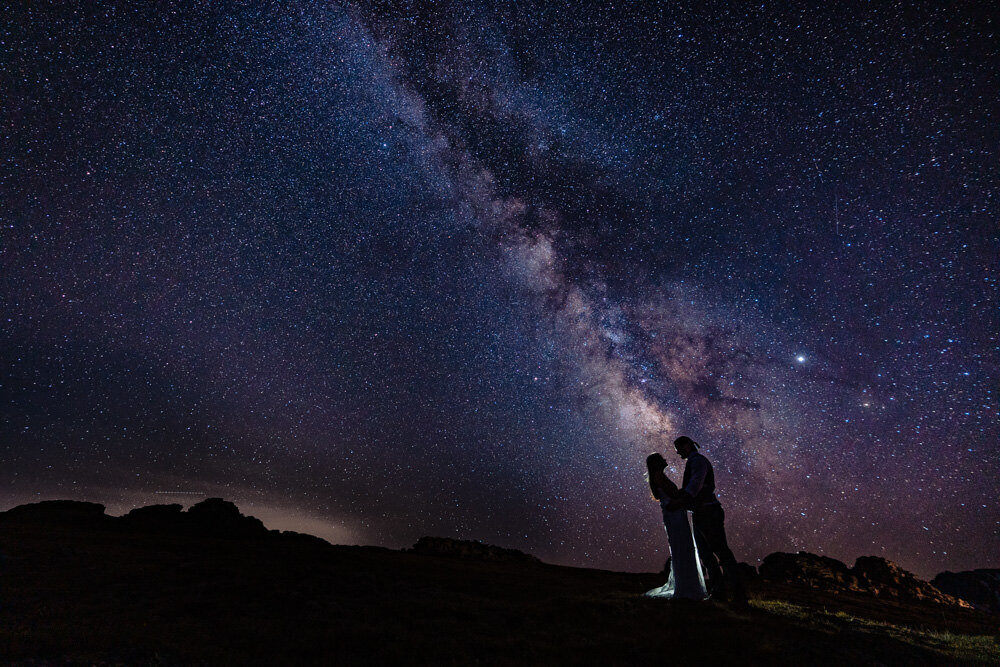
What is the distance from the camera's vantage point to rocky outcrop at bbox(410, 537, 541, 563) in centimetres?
2690

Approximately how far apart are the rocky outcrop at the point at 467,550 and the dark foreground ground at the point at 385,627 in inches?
697

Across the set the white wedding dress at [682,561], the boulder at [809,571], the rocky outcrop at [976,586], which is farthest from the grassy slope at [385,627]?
the rocky outcrop at [976,586]

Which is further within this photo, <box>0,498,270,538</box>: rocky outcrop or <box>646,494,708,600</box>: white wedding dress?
<box>0,498,270,538</box>: rocky outcrop

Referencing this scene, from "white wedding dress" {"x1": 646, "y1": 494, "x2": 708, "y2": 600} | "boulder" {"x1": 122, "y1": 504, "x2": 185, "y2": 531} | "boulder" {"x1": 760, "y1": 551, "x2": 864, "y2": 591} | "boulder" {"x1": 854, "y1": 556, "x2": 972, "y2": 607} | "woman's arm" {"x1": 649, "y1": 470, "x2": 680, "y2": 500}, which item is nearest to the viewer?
"white wedding dress" {"x1": 646, "y1": 494, "x2": 708, "y2": 600}

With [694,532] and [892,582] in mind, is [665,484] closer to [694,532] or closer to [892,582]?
[694,532]

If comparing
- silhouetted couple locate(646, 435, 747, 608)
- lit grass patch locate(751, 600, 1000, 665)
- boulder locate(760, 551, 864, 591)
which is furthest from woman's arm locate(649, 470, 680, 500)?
boulder locate(760, 551, 864, 591)

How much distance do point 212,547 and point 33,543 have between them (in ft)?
16.0

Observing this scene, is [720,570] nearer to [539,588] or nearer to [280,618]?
[539,588]

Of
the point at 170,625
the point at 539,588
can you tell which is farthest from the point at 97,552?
the point at 539,588

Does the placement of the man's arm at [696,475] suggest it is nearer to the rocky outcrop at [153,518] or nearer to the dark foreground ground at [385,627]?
the dark foreground ground at [385,627]

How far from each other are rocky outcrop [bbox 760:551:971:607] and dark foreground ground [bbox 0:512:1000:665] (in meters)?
20.5

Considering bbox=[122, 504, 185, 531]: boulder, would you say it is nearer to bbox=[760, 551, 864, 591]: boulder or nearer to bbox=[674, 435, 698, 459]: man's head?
bbox=[674, 435, 698, 459]: man's head

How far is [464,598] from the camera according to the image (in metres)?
8.77

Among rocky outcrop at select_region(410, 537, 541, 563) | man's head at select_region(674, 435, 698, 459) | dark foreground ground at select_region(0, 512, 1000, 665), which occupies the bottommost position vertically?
dark foreground ground at select_region(0, 512, 1000, 665)
